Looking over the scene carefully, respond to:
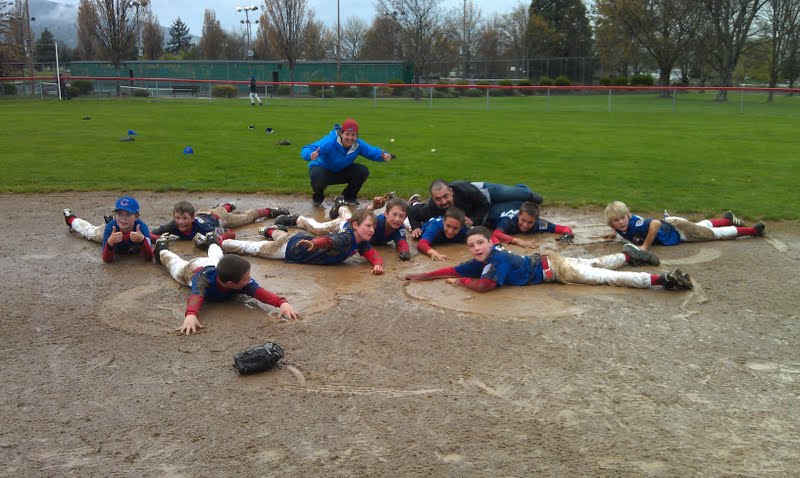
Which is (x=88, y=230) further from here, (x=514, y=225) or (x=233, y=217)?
(x=514, y=225)

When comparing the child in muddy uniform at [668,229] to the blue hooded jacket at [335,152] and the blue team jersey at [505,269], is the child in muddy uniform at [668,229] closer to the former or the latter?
the blue team jersey at [505,269]

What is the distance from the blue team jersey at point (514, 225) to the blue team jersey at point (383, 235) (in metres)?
1.38

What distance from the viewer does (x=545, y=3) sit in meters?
78.1

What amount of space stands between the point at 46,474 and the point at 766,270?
7217 millimetres

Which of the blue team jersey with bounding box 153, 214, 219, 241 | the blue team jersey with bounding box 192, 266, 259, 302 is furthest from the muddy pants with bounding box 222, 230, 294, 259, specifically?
the blue team jersey with bounding box 192, 266, 259, 302

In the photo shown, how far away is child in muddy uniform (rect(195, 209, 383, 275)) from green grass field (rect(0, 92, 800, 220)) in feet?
13.8

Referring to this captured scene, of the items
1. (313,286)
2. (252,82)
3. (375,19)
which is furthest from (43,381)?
(375,19)

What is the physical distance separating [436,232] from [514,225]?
1238 millimetres

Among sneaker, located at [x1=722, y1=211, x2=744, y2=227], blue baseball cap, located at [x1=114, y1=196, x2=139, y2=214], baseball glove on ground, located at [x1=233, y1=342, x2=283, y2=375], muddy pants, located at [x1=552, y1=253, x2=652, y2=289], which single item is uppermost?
blue baseball cap, located at [x1=114, y1=196, x2=139, y2=214]

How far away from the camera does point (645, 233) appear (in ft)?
27.7

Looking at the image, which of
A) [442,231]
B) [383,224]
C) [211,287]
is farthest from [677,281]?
[211,287]

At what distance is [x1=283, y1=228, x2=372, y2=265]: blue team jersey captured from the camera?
308 inches

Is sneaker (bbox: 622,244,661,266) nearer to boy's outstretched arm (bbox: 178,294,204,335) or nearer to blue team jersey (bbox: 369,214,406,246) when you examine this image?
blue team jersey (bbox: 369,214,406,246)

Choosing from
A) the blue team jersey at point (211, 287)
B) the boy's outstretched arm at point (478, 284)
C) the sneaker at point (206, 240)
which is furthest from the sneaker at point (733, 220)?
the sneaker at point (206, 240)
